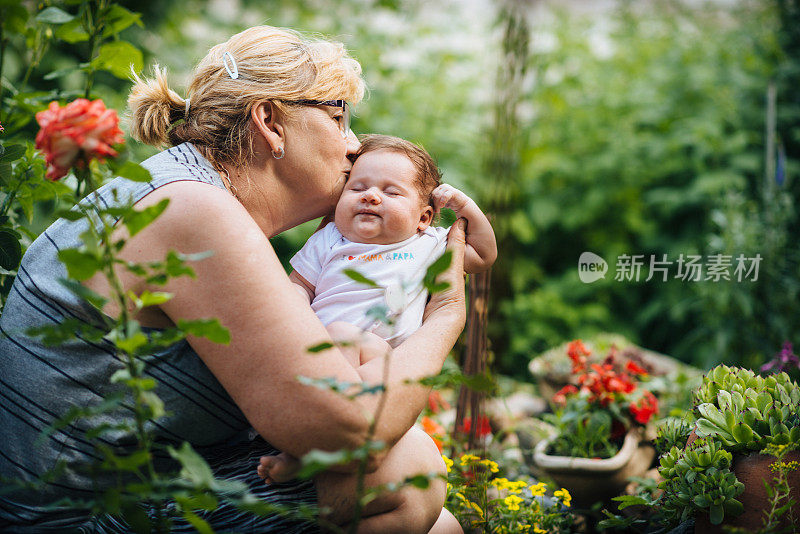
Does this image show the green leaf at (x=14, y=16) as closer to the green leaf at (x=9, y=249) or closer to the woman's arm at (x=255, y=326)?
the woman's arm at (x=255, y=326)

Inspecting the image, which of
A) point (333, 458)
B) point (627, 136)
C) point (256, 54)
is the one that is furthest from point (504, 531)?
point (627, 136)

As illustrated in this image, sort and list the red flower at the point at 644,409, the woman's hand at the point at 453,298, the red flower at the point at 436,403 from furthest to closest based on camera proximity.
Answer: the red flower at the point at 436,403
the red flower at the point at 644,409
the woman's hand at the point at 453,298

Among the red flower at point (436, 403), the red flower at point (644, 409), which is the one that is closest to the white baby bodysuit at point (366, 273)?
the red flower at point (644, 409)

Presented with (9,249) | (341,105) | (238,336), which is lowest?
(238,336)

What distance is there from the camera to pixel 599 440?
242 cm

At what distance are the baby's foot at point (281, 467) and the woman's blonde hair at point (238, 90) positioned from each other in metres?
0.74

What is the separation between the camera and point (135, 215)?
1.02 meters

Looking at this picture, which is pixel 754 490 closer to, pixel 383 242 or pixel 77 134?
pixel 383 242

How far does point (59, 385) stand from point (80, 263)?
502 millimetres

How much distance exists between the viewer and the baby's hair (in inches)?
72.0

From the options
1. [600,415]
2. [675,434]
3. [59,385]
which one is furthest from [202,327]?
[600,415]

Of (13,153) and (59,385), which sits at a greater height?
(13,153)

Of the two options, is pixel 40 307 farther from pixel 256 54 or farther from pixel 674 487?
pixel 674 487

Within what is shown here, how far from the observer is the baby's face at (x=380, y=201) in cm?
174
